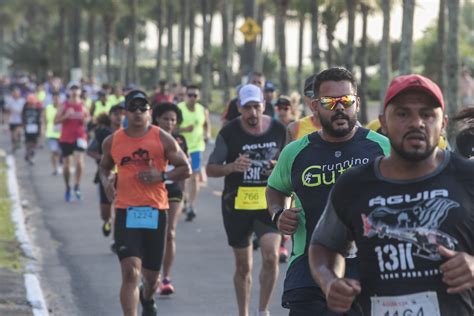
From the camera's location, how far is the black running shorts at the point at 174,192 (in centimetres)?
1252

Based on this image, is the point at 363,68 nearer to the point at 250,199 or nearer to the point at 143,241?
the point at 250,199

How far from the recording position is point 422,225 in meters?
4.60

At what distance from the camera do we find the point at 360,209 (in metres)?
4.74

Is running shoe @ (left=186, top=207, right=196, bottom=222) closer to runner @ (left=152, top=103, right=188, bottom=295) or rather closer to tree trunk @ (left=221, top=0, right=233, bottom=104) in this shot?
runner @ (left=152, top=103, right=188, bottom=295)

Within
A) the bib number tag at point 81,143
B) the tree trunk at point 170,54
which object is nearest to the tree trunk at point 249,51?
the bib number tag at point 81,143

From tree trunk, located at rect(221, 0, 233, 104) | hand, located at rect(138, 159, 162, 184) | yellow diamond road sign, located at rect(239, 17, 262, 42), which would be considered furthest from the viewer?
tree trunk, located at rect(221, 0, 233, 104)

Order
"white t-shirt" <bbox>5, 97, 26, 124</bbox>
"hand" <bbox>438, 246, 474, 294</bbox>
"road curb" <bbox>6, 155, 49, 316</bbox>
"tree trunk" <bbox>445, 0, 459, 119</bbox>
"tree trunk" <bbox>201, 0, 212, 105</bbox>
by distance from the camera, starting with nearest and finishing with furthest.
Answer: "hand" <bbox>438, 246, 474, 294</bbox> → "road curb" <bbox>6, 155, 49, 316</bbox> → "tree trunk" <bbox>445, 0, 459, 119</bbox> → "white t-shirt" <bbox>5, 97, 26, 124</bbox> → "tree trunk" <bbox>201, 0, 212, 105</bbox>

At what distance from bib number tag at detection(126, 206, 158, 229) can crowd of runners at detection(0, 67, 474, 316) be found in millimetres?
11

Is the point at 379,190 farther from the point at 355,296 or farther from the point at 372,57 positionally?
the point at 372,57

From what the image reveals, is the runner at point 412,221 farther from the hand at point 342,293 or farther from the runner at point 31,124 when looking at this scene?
the runner at point 31,124

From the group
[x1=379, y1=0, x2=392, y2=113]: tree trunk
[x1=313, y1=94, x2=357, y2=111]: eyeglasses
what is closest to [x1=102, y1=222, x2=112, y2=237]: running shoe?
[x1=313, y1=94, x2=357, y2=111]: eyeglasses

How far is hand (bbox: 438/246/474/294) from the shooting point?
14.5ft

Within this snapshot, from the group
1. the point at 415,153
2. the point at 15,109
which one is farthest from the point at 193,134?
the point at 15,109

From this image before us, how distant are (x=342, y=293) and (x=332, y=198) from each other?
45 cm
